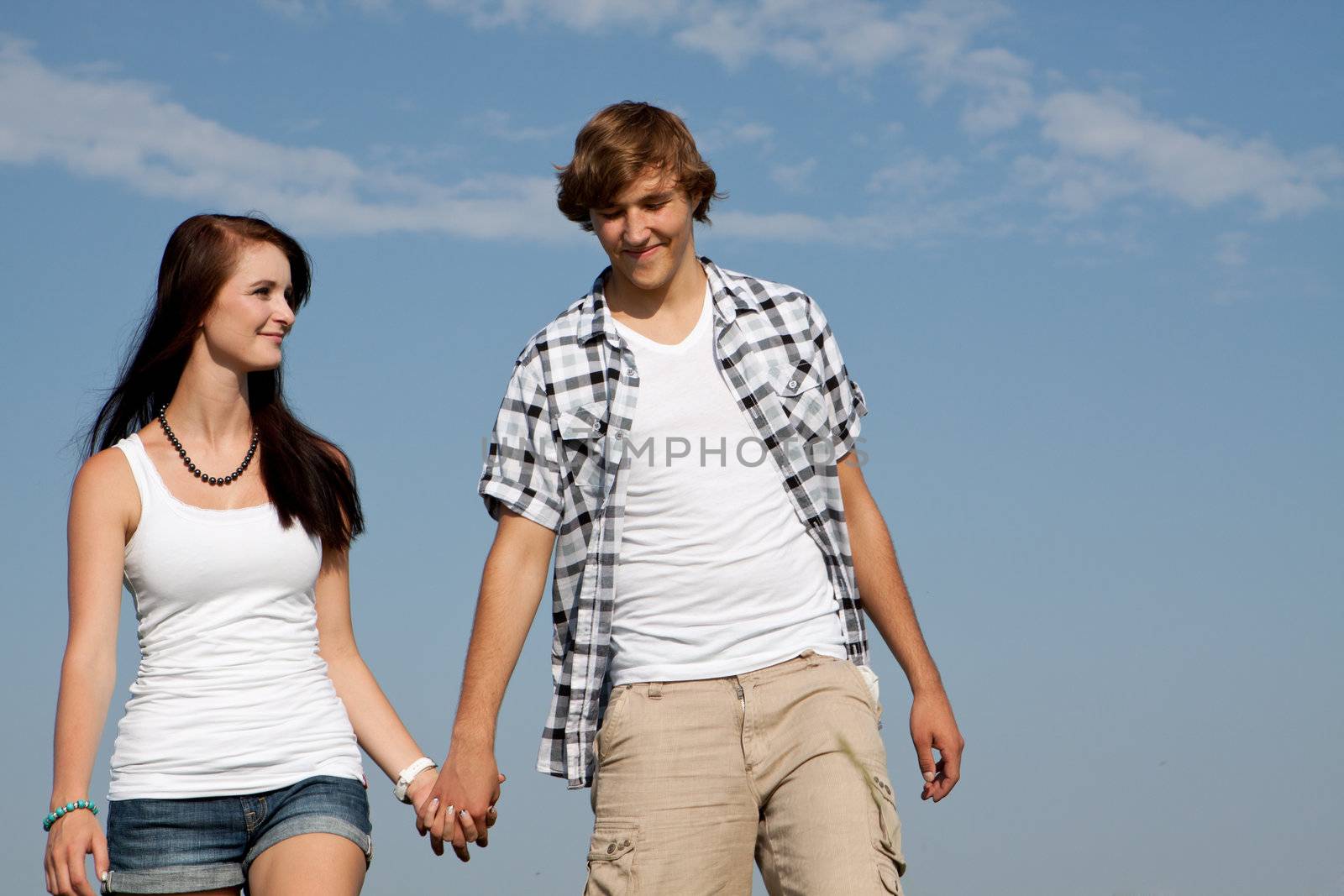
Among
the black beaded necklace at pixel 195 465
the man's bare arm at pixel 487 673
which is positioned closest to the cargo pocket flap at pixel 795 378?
the man's bare arm at pixel 487 673

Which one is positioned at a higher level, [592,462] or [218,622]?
[592,462]

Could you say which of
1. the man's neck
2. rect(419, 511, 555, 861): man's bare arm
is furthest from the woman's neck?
the man's neck

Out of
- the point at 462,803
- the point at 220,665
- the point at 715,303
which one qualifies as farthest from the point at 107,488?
the point at 715,303

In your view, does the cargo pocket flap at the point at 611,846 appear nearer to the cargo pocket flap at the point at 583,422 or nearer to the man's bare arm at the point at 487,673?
the man's bare arm at the point at 487,673

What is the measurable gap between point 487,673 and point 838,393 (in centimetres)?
159

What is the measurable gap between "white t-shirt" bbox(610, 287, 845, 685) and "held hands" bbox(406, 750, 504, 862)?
515 mm

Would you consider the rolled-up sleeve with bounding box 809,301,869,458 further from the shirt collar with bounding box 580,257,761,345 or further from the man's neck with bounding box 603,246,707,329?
the man's neck with bounding box 603,246,707,329

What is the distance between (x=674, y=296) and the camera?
5.73 m

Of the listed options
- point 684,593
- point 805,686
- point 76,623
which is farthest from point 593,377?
point 76,623

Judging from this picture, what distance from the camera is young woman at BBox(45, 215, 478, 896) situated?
5.05m

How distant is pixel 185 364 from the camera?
221 inches

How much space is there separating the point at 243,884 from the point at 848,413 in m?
2.55

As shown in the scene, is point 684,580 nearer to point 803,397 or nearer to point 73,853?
point 803,397

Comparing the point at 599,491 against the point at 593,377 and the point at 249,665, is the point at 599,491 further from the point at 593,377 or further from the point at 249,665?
the point at 249,665
